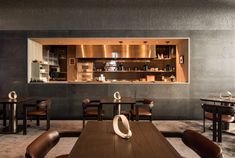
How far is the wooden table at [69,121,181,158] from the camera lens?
1746mm

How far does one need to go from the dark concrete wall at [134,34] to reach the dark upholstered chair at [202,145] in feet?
18.1

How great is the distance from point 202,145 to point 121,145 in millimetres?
676

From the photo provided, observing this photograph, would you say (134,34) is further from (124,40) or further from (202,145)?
(202,145)

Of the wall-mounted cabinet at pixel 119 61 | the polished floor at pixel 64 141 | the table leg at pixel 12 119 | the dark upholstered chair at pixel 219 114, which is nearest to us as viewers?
the polished floor at pixel 64 141

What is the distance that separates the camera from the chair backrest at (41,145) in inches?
71.2

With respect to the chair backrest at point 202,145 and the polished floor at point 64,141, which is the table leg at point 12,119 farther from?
the chair backrest at point 202,145

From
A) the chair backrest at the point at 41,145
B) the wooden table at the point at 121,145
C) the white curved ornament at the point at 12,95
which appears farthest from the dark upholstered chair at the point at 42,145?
the white curved ornament at the point at 12,95

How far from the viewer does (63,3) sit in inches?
307

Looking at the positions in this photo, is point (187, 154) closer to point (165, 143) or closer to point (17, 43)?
point (165, 143)

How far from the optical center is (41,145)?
2043 mm

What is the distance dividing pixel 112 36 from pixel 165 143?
626cm

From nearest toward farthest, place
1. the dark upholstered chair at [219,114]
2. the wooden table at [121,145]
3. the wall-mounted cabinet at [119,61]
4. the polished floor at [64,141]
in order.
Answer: the wooden table at [121,145]
the polished floor at [64,141]
the dark upholstered chair at [219,114]
the wall-mounted cabinet at [119,61]

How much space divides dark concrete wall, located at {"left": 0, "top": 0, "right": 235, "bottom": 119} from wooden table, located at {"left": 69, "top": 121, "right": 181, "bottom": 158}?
18.0ft

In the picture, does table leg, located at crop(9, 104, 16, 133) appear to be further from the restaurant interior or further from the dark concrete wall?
the dark concrete wall
